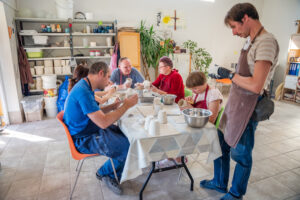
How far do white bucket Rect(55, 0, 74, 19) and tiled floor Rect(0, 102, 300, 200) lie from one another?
2.48 meters

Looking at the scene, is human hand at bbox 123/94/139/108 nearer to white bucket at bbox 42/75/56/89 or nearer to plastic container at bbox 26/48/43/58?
white bucket at bbox 42/75/56/89

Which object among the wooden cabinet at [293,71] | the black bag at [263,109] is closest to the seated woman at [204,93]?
the black bag at [263,109]

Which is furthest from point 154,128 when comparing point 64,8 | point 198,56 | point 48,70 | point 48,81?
point 198,56

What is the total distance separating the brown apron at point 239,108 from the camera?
1388 mm

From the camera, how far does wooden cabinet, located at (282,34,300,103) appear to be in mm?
5121

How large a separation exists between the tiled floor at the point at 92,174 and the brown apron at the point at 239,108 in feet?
2.44

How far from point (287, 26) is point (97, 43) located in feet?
17.9

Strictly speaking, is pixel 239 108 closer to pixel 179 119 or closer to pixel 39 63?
pixel 179 119

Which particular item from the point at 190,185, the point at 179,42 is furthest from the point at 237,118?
the point at 179,42

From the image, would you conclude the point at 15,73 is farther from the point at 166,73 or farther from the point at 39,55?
the point at 166,73

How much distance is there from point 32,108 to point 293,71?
21.0 feet

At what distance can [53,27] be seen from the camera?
4.10 metres

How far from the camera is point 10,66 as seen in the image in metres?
3.51

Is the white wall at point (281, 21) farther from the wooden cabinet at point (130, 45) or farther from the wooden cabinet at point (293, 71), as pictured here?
the wooden cabinet at point (130, 45)
